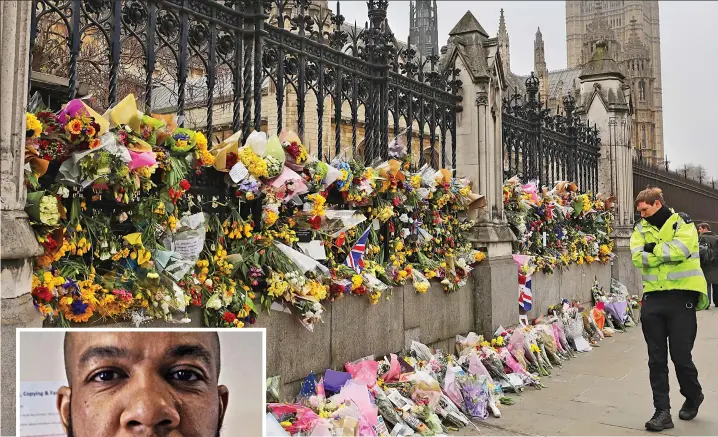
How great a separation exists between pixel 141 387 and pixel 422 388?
3500 millimetres

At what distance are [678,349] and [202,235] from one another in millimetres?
3888

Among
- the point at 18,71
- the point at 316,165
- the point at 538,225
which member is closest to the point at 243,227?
the point at 316,165

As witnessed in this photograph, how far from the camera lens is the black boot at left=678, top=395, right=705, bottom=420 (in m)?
5.42

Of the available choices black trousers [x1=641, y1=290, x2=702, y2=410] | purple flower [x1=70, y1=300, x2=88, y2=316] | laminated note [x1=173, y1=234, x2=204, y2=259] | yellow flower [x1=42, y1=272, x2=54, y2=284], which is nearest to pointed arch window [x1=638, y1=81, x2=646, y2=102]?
black trousers [x1=641, y1=290, x2=702, y2=410]

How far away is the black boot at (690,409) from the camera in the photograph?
213 inches

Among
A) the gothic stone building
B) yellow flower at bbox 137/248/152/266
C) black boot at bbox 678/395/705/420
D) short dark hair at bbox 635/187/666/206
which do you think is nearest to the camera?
yellow flower at bbox 137/248/152/266

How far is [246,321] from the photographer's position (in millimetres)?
4289

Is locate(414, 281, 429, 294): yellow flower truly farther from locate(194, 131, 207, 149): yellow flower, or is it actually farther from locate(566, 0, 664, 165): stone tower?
locate(566, 0, 664, 165): stone tower

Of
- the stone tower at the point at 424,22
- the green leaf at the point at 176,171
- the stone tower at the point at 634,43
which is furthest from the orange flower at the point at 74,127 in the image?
the stone tower at the point at 424,22

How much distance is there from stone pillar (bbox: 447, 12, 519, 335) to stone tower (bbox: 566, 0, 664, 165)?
67006 millimetres

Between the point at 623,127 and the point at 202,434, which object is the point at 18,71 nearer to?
the point at 202,434

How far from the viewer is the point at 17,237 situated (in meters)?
2.86

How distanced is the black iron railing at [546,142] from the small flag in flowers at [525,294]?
149cm

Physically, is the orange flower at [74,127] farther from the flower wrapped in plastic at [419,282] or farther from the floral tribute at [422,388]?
the flower wrapped in plastic at [419,282]
